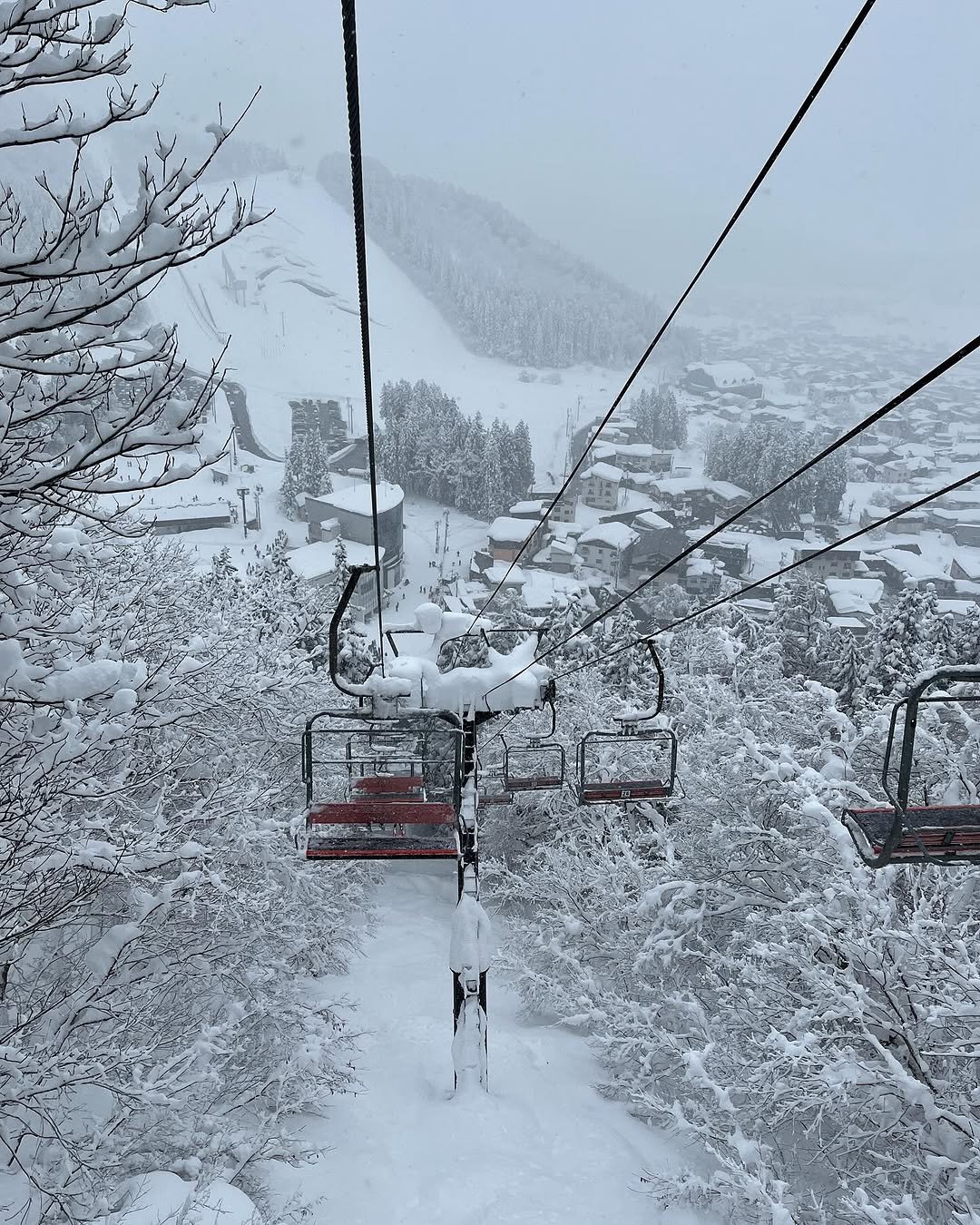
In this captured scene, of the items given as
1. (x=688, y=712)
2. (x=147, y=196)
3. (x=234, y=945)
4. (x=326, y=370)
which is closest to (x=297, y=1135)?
(x=234, y=945)

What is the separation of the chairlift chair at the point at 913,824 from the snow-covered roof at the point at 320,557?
43811 mm

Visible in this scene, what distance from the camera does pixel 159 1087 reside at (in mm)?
6480

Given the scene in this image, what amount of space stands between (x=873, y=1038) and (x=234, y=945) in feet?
25.0

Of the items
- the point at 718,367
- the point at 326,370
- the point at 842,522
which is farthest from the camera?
the point at 718,367

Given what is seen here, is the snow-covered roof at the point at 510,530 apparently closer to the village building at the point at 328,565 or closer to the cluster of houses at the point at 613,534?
the cluster of houses at the point at 613,534

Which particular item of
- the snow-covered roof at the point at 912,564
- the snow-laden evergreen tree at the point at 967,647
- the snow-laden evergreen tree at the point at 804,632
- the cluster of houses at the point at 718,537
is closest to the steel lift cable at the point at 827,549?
the snow-laden evergreen tree at the point at 967,647

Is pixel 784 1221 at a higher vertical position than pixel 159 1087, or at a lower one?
lower

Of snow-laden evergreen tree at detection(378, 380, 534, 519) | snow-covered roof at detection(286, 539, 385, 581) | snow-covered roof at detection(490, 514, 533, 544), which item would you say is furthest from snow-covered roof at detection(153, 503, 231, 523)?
snow-covered roof at detection(490, 514, 533, 544)

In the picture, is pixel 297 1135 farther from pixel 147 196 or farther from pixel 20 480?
pixel 147 196

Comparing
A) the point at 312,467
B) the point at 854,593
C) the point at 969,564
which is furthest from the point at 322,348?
the point at 854,593

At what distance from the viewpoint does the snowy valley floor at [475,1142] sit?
7.36m

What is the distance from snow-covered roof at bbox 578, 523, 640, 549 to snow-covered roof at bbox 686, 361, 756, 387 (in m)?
118

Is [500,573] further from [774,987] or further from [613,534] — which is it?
[774,987]

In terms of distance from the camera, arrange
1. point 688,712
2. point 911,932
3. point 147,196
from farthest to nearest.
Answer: point 688,712 < point 911,932 < point 147,196
